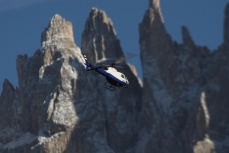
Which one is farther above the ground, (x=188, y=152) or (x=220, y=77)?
(x=220, y=77)

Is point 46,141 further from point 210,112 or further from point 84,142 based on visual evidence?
point 210,112

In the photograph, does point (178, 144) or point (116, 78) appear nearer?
point (116, 78)

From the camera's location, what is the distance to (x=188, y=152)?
630 ft

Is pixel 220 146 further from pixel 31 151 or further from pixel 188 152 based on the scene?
pixel 31 151

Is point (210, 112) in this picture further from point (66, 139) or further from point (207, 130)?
point (66, 139)

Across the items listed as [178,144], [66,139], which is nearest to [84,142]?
Result: [66,139]

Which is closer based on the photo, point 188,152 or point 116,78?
point 116,78

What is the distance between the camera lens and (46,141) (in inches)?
7776

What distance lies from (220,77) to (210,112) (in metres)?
8.96

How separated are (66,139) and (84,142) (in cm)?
335

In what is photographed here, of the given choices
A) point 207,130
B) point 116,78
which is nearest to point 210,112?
point 207,130

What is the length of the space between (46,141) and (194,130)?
1066 inches

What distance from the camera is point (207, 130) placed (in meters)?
192

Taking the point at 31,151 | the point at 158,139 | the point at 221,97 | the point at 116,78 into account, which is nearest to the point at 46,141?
the point at 31,151
